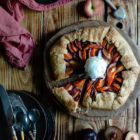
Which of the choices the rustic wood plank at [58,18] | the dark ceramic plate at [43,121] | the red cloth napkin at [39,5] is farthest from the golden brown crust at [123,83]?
the red cloth napkin at [39,5]

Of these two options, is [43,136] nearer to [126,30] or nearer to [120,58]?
[120,58]

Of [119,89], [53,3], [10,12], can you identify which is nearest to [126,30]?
[119,89]

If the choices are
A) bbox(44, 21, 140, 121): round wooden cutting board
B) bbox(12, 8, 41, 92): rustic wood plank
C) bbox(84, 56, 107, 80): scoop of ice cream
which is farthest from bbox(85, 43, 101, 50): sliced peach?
bbox(12, 8, 41, 92): rustic wood plank

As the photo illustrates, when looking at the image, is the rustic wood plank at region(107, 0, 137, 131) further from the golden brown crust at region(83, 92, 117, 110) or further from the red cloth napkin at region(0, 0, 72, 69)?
the red cloth napkin at region(0, 0, 72, 69)

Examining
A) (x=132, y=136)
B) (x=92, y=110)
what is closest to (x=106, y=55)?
(x=92, y=110)

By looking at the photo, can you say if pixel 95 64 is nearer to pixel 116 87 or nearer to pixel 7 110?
pixel 116 87
